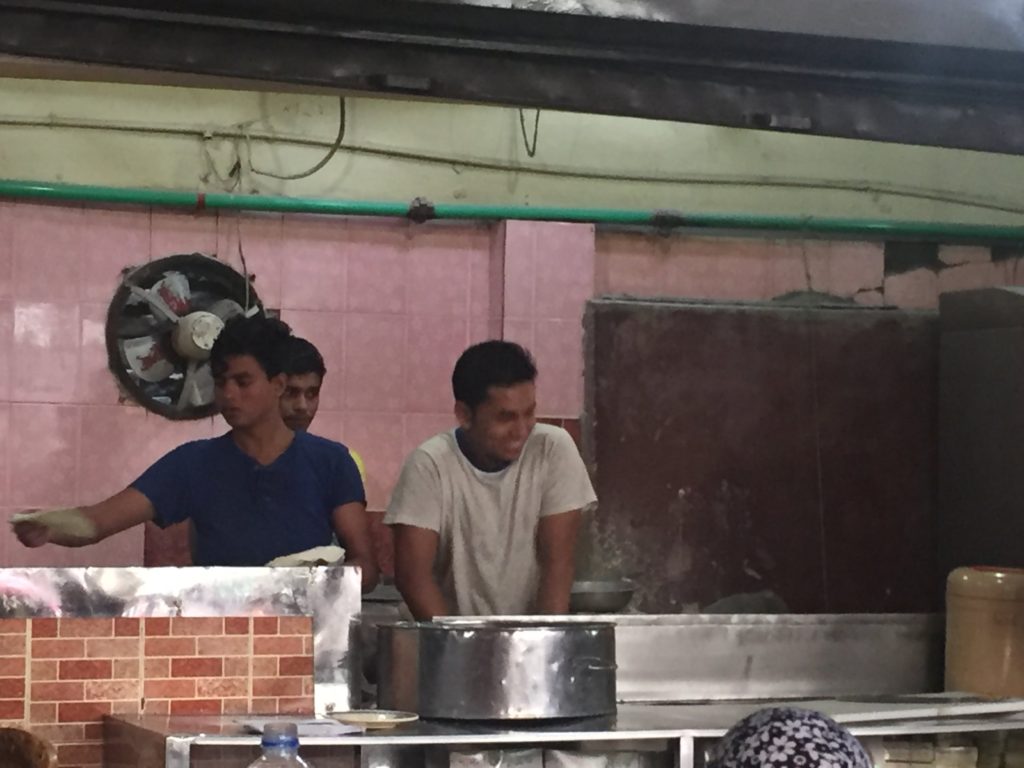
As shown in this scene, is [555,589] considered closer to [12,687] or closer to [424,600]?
[424,600]

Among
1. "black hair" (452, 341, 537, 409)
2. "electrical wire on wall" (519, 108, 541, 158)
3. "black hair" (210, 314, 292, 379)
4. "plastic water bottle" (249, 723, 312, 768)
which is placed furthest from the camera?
"electrical wire on wall" (519, 108, 541, 158)

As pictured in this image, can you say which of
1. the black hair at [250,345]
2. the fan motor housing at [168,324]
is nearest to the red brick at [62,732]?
the black hair at [250,345]

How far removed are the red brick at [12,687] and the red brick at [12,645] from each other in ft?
0.14

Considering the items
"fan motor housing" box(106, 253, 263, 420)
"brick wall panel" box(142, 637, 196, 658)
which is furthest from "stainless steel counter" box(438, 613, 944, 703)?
"fan motor housing" box(106, 253, 263, 420)

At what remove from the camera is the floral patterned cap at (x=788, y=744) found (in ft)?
5.86

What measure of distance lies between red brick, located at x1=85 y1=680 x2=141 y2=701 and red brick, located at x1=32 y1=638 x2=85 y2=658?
0.19 ft

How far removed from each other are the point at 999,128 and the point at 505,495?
6.37ft

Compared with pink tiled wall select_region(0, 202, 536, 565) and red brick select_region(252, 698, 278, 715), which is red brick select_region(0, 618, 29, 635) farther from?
pink tiled wall select_region(0, 202, 536, 565)

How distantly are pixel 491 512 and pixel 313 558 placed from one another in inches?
22.6

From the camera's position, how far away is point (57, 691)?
2586 millimetres

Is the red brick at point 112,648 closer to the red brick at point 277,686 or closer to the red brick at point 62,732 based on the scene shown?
the red brick at point 62,732

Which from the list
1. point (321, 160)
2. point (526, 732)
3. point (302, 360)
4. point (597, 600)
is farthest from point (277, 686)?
point (321, 160)

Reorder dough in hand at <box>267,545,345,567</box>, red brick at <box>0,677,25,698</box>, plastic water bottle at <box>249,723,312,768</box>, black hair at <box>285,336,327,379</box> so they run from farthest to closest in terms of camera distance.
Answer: black hair at <box>285,336,327,379</box> → dough in hand at <box>267,545,345,567</box> → red brick at <box>0,677,25,698</box> → plastic water bottle at <box>249,723,312,768</box>

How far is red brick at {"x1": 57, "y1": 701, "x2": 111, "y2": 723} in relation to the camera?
2584 millimetres
